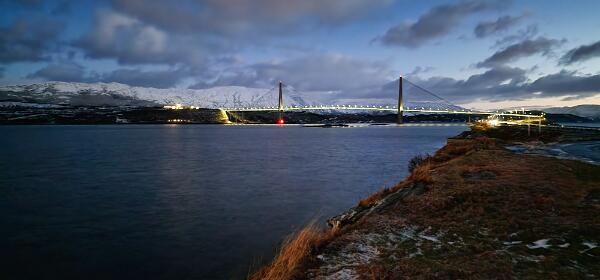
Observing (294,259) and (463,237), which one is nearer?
(294,259)

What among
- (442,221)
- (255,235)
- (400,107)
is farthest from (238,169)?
(400,107)

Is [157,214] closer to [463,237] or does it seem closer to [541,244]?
[463,237]

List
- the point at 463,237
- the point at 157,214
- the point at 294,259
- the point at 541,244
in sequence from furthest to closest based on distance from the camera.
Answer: the point at 157,214 → the point at 463,237 → the point at 541,244 → the point at 294,259

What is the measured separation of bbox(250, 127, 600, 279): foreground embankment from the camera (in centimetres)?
773

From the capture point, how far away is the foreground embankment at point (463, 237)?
773 cm

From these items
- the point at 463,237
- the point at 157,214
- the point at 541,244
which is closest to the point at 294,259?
the point at 463,237

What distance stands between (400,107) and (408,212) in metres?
157

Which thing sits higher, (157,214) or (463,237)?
(463,237)

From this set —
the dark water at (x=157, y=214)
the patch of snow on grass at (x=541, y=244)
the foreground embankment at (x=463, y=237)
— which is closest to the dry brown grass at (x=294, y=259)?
the foreground embankment at (x=463, y=237)

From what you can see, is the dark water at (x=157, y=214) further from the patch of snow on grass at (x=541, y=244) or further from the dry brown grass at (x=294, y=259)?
the patch of snow on grass at (x=541, y=244)

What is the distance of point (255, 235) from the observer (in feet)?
47.8

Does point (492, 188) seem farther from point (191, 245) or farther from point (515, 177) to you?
point (191, 245)

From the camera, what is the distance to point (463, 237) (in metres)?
9.80

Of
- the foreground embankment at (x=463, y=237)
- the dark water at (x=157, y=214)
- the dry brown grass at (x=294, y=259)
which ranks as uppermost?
the foreground embankment at (x=463, y=237)
